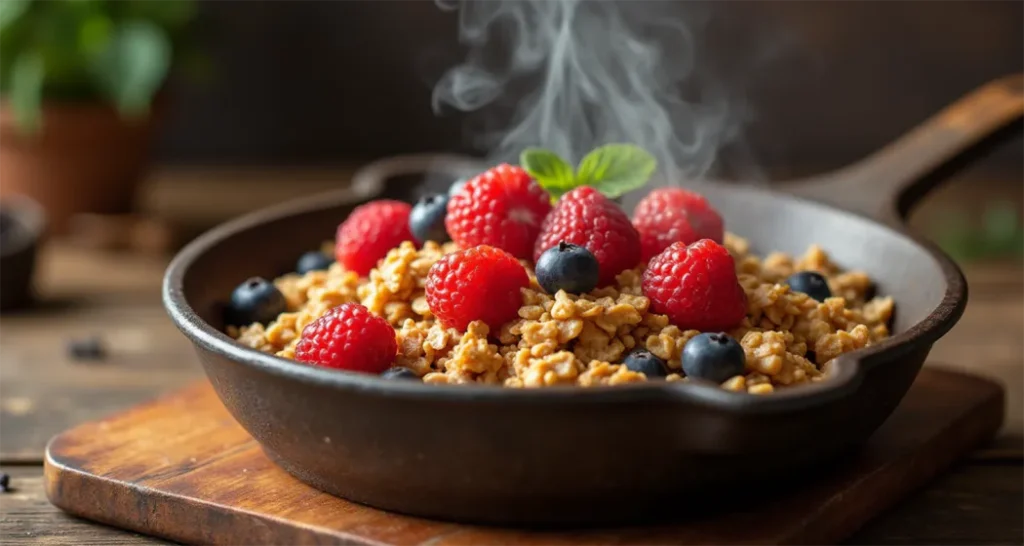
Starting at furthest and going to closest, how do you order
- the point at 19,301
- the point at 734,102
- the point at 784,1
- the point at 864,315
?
1. the point at 734,102
2. the point at 784,1
3. the point at 19,301
4. the point at 864,315

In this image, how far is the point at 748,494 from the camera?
1418 mm

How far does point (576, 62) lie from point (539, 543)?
3.35 feet

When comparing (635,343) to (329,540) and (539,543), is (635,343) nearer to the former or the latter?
(539,543)

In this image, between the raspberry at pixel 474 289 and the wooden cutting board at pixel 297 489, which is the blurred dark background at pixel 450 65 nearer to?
the wooden cutting board at pixel 297 489

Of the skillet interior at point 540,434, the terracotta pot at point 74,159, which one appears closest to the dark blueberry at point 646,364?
the skillet interior at point 540,434

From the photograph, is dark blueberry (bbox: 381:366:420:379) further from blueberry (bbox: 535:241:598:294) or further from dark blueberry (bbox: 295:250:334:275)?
dark blueberry (bbox: 295:250:334:275)

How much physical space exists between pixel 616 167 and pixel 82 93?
166cm

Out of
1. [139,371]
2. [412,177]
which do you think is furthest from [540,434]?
[139,371]

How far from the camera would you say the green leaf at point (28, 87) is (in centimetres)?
283

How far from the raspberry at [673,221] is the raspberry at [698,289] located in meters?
0.18

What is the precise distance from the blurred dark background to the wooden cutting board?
1.76 m

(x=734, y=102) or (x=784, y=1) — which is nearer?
(x=784, y=1)

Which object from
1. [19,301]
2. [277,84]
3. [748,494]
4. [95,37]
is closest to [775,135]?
[277,84]

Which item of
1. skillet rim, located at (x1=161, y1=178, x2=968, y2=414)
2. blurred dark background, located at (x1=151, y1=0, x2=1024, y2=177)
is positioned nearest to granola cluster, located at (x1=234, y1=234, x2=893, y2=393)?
skillet rim, located at (x1=161, y1=178, x2=968, y2=414)
